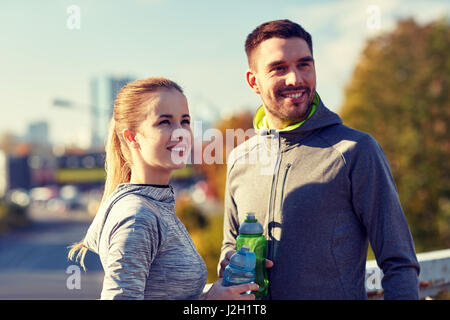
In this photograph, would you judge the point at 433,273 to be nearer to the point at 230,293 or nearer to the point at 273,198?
the point at 273,198

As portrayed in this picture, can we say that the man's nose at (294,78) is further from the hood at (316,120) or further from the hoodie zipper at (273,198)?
the hoodie zipper at (273,198)

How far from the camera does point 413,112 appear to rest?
23734 millimetres

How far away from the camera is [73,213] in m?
56.1

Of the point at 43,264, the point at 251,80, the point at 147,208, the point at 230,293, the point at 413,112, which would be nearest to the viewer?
the point at 147,208

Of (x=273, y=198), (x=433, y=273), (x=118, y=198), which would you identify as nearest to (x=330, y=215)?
(x=273, y=198)

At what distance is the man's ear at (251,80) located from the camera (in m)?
2.97

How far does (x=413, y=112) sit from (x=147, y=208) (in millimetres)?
23593

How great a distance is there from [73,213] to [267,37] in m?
56.4

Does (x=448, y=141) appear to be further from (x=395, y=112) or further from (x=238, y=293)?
(x=238, y=293)

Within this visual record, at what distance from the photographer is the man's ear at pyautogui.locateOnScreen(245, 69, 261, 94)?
2.97m

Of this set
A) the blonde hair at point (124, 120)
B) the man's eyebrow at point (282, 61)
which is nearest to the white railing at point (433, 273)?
the man's eyebrow at point (282, 61)

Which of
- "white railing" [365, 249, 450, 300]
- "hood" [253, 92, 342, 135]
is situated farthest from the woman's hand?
"white railing" [365, 249, 450, 300]

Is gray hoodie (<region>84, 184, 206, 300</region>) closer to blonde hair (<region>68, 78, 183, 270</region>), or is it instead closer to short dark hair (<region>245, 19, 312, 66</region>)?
blonde hair (<region>68, 78, 183, 270</region>)

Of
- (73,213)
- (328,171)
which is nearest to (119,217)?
(328,171)
